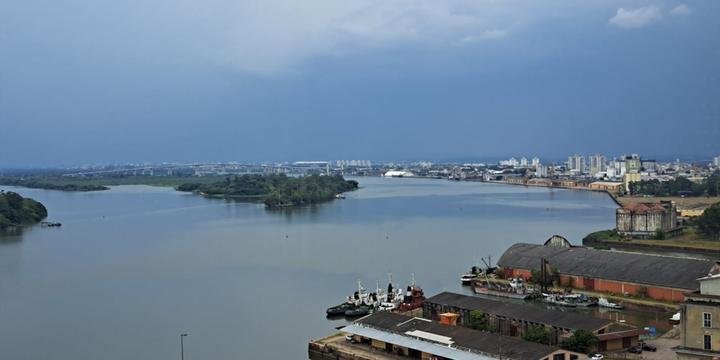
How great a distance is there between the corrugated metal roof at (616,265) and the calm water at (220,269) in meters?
0.81

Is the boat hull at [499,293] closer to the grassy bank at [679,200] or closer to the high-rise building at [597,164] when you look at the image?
the grassy bank at [679,200]

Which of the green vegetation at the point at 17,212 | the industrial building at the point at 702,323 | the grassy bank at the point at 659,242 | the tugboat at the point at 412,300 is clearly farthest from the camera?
the green vegetation at the point at 17,212

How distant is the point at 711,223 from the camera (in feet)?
33.7

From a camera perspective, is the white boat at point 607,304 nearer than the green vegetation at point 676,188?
Yes

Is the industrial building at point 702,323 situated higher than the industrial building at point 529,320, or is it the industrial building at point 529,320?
the industrial building at point 702,323

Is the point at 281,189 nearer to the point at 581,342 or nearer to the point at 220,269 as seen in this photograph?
the point at 220,269

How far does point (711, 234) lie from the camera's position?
1037 centimetres

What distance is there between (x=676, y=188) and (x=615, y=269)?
15183 millimetres

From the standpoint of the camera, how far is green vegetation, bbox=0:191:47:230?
14.0m

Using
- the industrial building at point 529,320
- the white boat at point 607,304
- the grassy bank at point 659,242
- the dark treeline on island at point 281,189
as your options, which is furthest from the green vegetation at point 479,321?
the dark treeline on island at point 281,189

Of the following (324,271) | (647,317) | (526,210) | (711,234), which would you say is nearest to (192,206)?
(526,210)

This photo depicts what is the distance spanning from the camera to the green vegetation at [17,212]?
13992mm

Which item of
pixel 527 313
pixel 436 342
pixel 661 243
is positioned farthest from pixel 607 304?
pixel 661 243

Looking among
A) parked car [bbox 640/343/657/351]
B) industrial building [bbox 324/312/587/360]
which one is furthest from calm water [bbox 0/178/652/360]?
parked car [bbox 640/343/657/351]
